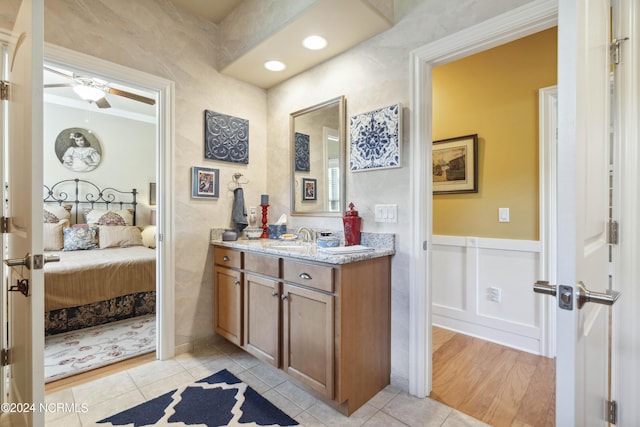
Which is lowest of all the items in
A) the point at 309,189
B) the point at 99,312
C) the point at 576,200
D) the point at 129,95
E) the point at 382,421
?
the point at 382,421

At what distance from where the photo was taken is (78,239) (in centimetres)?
371

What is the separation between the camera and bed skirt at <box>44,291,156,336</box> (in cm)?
264

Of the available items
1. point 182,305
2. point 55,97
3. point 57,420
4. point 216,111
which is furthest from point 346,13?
point 55,97

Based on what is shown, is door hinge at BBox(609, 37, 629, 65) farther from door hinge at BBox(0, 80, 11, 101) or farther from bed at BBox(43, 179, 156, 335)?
bed at BBox(43, 179, 156, 335)

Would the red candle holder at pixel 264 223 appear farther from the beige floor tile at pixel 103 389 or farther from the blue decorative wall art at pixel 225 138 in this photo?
the beige floor tile at pixel 103 389

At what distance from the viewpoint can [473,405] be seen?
1718mm

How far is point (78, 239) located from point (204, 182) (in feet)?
8.06

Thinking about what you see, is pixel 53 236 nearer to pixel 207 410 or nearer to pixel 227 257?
pixel 227 257

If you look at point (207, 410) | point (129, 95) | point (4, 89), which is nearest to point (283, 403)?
point (207, 410)

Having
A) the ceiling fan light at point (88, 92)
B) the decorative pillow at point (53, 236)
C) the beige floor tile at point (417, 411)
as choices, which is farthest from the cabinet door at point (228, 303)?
the decorative pillow at point (53, 236)

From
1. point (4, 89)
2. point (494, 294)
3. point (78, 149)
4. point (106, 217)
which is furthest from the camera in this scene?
point (78, 149)

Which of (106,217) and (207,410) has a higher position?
(106,217)

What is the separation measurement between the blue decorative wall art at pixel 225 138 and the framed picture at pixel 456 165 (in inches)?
71.1

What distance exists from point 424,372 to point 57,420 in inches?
79.7
